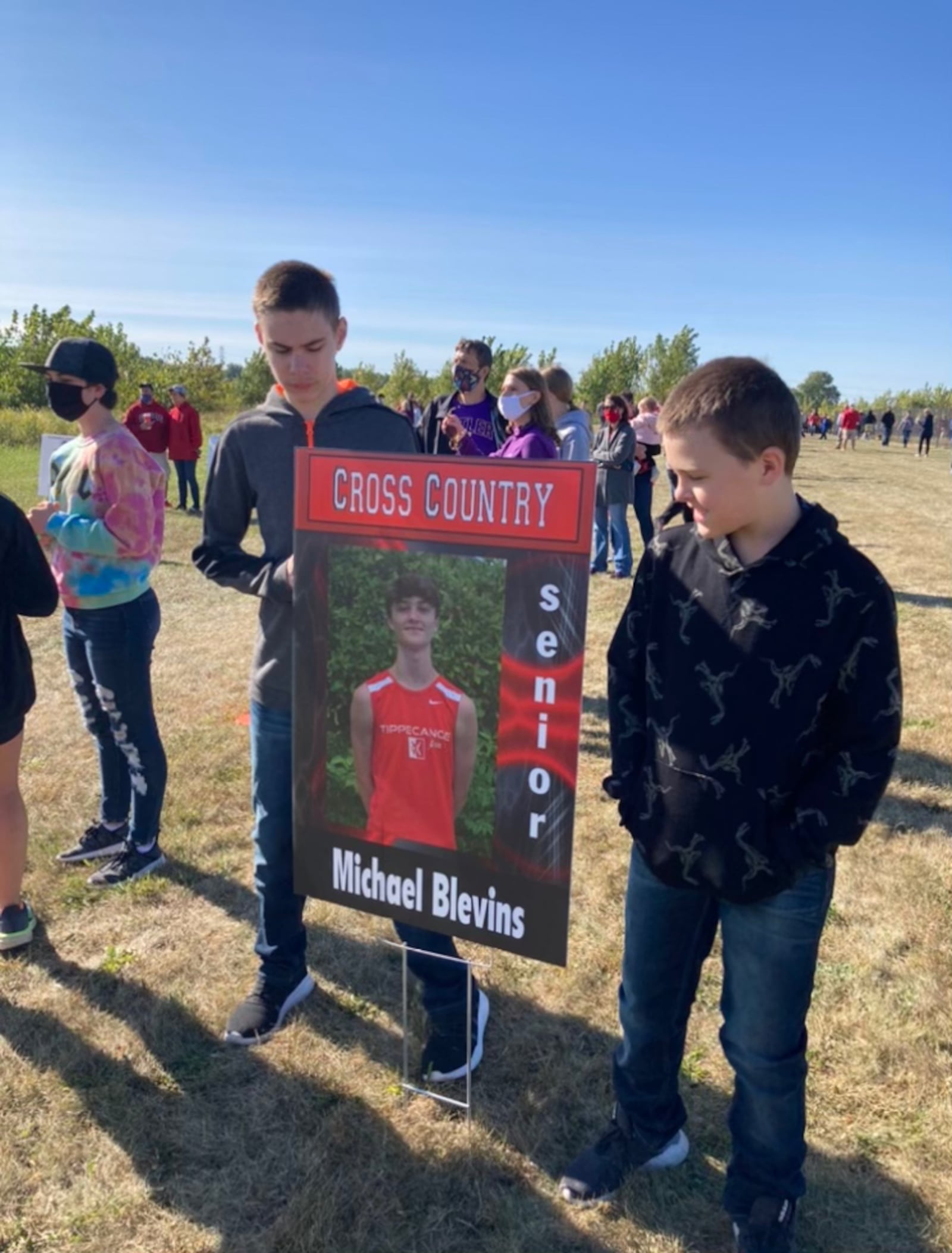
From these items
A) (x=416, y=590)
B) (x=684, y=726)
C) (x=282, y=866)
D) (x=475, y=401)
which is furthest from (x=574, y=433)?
(x=684, y=726)

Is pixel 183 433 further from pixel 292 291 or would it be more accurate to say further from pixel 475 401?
pixel 292 291

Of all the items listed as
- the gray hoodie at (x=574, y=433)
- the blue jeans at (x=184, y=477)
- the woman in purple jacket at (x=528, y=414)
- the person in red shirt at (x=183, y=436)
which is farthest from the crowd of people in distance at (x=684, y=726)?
the blue jeans at (x=184, y=477)

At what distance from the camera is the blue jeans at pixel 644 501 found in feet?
34.7

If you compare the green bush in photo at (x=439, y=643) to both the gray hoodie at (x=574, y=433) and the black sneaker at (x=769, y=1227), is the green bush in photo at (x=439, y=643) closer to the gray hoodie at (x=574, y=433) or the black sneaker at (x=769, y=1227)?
the black sneaker at (x=769, y=1227)

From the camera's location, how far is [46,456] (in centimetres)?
404

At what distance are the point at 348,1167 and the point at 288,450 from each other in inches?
76.2

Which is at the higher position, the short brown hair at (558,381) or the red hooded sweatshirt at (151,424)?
the short brown hair at (558,381)

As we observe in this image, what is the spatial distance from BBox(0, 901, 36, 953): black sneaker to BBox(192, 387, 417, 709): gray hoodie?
150 cm

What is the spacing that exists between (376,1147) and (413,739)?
3.82 feet

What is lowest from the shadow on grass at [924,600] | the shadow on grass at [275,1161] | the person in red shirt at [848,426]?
the shadow on grass at [275,1161]

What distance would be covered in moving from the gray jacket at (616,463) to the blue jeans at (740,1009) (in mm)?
7778

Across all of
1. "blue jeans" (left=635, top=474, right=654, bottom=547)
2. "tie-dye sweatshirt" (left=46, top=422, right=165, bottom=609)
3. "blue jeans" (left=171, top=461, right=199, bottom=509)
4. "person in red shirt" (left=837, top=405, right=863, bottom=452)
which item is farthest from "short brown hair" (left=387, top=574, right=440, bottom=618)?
"person in red shirt" (left=837, top=405, right=863, bottom=452)

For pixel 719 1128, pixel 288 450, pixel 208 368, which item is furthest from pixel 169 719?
pixel 208 368

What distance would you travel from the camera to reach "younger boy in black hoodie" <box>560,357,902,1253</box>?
5.82 ft
